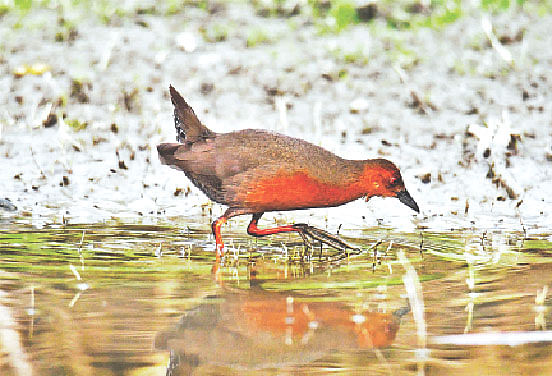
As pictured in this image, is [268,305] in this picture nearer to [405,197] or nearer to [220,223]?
[220,223]

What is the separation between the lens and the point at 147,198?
7.34 meters

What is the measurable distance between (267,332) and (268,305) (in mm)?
450

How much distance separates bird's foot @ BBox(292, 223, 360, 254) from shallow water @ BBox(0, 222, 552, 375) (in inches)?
3.1

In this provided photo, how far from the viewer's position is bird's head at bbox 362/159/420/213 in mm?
5621

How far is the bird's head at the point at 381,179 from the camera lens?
18.4ft

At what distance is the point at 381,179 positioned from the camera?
5672mm

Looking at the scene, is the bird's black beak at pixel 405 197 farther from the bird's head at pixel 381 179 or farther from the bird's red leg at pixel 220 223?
the bird's red leg at pixel 220 223

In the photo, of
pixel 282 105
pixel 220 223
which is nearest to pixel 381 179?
pixel 220 223

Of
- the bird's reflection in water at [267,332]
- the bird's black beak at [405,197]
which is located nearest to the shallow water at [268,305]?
the bird's reflection in water at [267,332]

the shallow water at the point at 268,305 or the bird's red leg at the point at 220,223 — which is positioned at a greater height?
the bird's red leg at the point at 220,223

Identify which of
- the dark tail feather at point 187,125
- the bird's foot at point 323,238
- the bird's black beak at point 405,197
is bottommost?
the bird's foot at point 323,238

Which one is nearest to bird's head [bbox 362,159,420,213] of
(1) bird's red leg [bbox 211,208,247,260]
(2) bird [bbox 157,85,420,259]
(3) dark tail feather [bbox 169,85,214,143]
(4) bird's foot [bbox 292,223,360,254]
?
(2) bird [bbox 157,85,420,259]

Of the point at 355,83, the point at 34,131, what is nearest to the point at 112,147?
the point at 34,131

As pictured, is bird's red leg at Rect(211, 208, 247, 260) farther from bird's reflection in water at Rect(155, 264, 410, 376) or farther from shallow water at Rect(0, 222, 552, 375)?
bird's reflection in water at Rect(155, 264, 410, 376)
